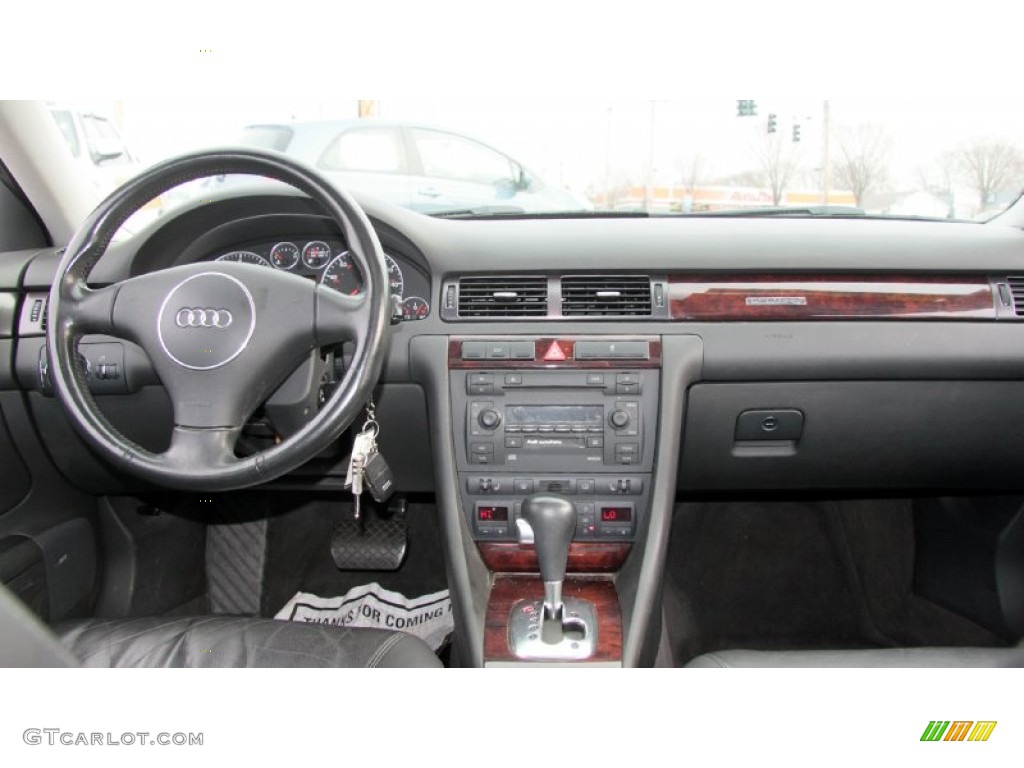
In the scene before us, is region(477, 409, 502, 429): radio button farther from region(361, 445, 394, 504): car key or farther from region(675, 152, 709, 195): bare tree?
region(675, 152, 709, 195): bare tree

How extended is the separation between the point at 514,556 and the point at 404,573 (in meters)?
0.77

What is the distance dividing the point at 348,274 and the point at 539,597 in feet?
3.09

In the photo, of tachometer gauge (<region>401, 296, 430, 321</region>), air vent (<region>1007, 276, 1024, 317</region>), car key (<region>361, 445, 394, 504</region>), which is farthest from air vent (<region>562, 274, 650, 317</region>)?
air vent (<region>1007, 276, 1024, 317</region>)

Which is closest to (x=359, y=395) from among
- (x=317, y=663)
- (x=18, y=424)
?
(x=317, y=663)

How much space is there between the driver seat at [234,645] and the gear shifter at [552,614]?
23cm

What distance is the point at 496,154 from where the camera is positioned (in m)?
2.18

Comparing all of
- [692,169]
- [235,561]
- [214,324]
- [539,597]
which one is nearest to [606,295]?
[692,169]

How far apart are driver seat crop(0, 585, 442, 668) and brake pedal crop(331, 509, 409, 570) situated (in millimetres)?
776

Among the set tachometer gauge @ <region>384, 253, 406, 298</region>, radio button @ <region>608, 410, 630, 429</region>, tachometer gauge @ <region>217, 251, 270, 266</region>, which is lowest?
radio button @ <region>608, 410, 630, 429</region>

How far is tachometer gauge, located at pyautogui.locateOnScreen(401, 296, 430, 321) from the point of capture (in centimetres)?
183

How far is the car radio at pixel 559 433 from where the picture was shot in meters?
1.76

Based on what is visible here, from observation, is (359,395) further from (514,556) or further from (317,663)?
(514,556)

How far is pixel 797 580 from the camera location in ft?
8.02

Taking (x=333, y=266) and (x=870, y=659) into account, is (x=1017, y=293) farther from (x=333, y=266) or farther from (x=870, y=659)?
(x=333, y=266)
